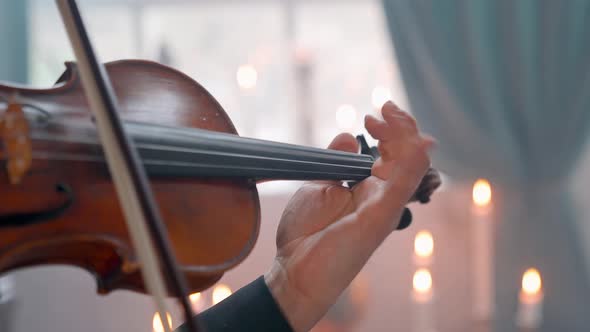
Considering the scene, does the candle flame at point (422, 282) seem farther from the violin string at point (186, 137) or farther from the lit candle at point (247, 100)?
the violin string at point (186, 137)

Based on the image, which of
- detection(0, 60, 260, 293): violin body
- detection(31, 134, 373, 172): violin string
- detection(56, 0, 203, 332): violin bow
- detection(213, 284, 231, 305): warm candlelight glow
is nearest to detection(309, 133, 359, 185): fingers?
detection(31, 134, 373, 172): violin string

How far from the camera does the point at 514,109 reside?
1.43 meters

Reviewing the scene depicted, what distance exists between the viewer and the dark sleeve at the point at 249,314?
61 centimetres

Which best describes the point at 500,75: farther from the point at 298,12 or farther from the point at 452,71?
the point at 298,12

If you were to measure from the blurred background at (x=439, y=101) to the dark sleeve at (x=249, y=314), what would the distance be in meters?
0.70

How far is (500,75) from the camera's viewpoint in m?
1.43

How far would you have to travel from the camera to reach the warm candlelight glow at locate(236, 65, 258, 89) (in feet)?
4.85

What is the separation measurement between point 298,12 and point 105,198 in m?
1.07

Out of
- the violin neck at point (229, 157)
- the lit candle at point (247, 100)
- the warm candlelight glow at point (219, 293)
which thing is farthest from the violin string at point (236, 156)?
the lit candle at point (247, 100)

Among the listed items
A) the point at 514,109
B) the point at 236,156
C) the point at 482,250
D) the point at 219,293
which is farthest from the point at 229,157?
the point at 514,109

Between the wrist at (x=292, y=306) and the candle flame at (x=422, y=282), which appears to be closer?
the wrist at (x=292, y=306)

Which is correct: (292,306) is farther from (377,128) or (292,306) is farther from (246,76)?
(246,76)

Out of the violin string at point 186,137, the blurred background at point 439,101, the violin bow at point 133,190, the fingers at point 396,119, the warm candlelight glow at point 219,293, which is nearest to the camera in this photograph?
the violin bow at point 133,190

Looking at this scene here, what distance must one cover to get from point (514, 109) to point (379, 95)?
31 centimetres
